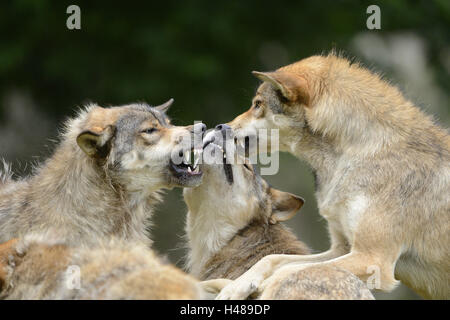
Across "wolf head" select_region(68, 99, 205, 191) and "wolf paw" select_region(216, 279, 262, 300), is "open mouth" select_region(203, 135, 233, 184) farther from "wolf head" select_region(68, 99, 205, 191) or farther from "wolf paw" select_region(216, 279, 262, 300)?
"wolf paw" select_region(216, 279, 262, 300)

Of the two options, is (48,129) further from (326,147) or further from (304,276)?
(304,276)

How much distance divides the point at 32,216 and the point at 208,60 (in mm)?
8681

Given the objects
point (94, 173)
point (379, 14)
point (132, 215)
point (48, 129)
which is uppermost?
point (379, 14)

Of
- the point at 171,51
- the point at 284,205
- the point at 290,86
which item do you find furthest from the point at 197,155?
the point at 171,51

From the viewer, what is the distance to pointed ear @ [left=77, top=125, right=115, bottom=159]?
7719 mm

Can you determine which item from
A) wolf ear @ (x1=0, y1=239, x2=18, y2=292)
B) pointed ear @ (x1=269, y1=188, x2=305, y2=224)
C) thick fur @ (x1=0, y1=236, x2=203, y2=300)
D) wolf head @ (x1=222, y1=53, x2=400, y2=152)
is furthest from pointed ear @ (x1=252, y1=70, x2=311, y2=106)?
wolf ear @ (x1=0, y1=239, x2=18, y2=292)

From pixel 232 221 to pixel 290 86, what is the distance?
1.86m

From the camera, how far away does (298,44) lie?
56.4ft

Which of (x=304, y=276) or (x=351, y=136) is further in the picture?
(x=351, y=136)

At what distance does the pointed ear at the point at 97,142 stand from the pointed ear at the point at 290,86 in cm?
176

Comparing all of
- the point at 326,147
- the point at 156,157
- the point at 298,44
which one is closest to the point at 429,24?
the point at 298,44

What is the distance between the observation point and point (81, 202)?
25.4 ft

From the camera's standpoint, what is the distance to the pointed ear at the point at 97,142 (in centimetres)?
772

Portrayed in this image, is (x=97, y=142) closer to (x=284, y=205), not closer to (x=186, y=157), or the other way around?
(x=186, y=157)
